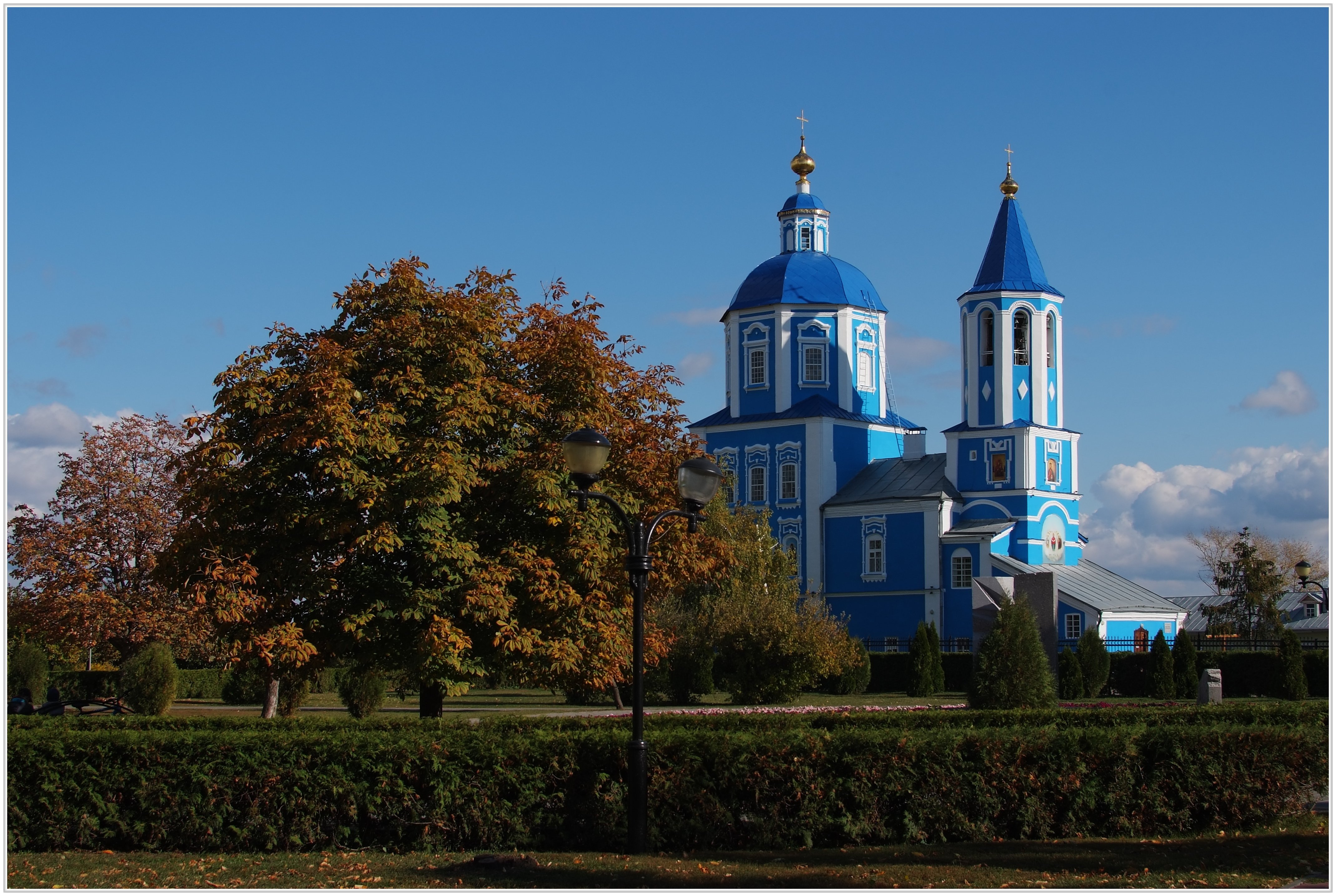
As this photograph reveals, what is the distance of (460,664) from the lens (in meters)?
16.3

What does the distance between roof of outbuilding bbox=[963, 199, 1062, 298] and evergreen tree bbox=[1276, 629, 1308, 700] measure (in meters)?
21.3

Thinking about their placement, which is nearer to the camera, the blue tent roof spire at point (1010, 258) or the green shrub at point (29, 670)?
the green shrub at point (29, 670)

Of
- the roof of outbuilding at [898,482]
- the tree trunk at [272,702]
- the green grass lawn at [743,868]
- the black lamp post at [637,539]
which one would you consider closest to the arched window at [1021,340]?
the roof of outbuilding at [898,482]

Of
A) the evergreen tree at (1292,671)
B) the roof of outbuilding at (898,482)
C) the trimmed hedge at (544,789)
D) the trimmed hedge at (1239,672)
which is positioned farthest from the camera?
the roof of outbuilding at (898,482)

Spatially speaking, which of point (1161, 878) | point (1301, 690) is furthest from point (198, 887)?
point (1301, 690)

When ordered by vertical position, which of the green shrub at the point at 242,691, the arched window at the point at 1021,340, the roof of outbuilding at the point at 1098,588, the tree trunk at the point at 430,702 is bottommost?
the green shrub at the point at 242,691

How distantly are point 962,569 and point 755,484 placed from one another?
9694 millimetres

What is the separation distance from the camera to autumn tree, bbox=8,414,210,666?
29547mm

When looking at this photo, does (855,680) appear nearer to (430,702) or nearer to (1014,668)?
(1014,668)

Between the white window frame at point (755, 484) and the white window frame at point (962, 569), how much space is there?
Result: 8.68 meters

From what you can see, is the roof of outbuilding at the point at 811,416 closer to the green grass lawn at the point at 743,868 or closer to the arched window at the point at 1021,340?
the arched window at the point at 1021,340

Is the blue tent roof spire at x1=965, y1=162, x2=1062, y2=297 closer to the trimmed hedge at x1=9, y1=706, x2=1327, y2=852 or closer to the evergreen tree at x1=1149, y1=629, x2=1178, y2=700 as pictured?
the evergreen tree at x1=1149, y1=629, x2=1178, y2=700

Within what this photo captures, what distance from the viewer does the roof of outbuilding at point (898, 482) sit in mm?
54438

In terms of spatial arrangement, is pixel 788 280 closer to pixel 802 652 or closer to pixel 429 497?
pixel 802 652
